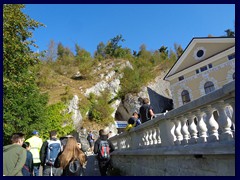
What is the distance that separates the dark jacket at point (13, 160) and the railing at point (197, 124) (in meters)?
2.98

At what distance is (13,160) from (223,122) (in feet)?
11.2

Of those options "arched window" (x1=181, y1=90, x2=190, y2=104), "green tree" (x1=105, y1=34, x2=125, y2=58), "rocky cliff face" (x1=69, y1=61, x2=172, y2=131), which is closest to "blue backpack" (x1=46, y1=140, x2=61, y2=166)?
"arched window" (x1=181, y1=90, x2=190, y2=104)

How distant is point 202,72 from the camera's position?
23.3 meters

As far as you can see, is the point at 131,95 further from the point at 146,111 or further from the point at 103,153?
the point at 103,153

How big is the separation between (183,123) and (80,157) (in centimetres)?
218

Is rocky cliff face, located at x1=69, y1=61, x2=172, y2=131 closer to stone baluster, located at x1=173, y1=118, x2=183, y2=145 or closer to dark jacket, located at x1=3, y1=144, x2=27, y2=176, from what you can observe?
stone baluster, located at x1=173, y1=118, x2=183, y2=145

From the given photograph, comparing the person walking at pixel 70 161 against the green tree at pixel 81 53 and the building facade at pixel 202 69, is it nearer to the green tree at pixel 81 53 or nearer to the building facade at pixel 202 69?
the building facade at pixel 202 69

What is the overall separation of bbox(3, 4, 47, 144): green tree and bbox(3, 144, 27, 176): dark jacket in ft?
21.1

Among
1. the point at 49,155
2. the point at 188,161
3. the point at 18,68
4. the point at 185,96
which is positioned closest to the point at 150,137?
the point at 188,161

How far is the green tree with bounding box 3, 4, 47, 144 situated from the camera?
10.3 metres

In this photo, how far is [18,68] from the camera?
11461mm

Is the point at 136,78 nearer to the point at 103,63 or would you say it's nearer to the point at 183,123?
the point at 103,63

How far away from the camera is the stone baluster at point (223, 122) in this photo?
11.4 feet
